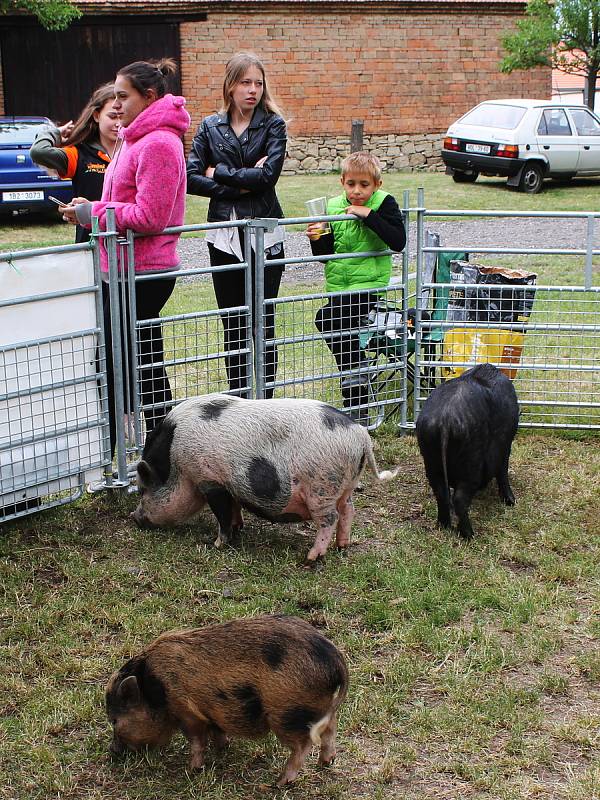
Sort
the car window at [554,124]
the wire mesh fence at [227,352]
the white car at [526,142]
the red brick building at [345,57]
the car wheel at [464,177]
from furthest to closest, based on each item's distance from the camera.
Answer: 1. the red brick building at [345,57]
2. the car wheel at [464,177]
3. the car window at [554,124]
4. the white car at [526,142]
5. the wire mesh fence at [227,352]

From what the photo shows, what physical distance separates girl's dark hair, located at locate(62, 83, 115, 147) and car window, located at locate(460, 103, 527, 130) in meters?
16.4

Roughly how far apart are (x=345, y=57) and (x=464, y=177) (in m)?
5.04

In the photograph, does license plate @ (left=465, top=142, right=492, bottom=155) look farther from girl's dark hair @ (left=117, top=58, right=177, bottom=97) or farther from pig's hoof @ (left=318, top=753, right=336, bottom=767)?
pig's hoof @ (left=318, top=753, right=336, bottom=767)

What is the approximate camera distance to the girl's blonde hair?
6.00 metres

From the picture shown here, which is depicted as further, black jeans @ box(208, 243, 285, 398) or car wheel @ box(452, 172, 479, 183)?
car wheel @ box(452, 172, 479, 183)

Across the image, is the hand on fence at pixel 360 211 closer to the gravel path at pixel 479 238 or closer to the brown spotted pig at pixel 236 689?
the brown spotted pig at pixel 236 689

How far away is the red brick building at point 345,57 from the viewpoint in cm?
2388

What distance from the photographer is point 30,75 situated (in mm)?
23453

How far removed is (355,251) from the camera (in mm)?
6555

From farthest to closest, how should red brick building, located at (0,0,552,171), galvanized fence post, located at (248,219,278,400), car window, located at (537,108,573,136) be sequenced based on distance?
red brick building, located at (0,0,552,171) < car window, located at (537,108,573,136) < galvanized fence post, located at (248,219,278,400)

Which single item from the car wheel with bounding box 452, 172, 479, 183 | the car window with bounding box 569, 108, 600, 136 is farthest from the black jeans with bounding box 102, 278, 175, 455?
the car window with bounding box 569, 108, 600, 136

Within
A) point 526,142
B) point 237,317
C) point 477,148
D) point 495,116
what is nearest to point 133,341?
point 237,317

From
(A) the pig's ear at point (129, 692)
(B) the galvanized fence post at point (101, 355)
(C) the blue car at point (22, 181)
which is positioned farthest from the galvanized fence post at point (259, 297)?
(C) the blue car at point (22, 181)

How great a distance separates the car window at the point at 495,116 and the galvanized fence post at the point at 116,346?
17213 mm
